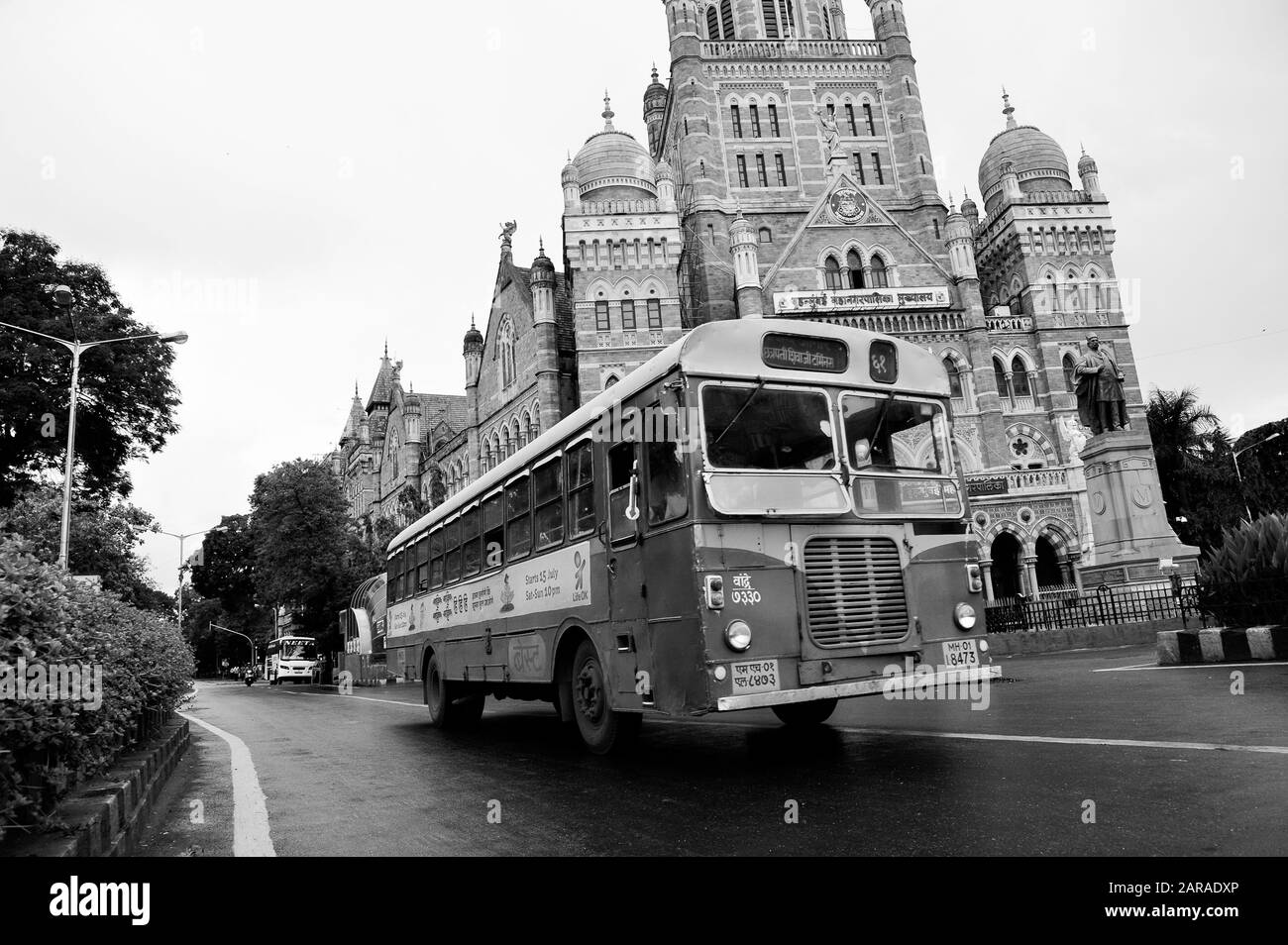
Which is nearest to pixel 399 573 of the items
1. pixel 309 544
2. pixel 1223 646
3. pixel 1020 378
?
pixel 1223 646

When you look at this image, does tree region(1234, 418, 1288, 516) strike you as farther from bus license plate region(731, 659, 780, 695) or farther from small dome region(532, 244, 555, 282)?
bus license plate region(731, 659, 780, 695)

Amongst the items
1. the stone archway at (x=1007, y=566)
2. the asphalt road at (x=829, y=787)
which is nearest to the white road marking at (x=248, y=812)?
the asphalt road at (x=829, y=787)

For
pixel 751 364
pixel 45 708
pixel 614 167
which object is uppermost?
pixel 614 167

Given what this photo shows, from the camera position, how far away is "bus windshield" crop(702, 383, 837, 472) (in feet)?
20.9

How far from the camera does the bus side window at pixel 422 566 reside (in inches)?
501

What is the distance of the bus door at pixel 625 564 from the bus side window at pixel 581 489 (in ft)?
1.17

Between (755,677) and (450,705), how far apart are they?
22.9 feet

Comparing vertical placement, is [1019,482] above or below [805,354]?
above

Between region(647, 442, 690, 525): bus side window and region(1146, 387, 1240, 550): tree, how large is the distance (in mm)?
43316

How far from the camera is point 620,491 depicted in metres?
7.00

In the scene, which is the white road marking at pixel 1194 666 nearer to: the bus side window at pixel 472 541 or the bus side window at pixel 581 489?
the bus side window at pixel 581 489

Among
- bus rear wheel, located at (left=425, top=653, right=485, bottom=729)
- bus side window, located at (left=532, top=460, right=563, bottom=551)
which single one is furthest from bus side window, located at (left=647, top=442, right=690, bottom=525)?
bus rear wheel, located at (left=425, top=653, right=485, bottom=729)

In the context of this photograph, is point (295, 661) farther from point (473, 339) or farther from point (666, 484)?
point (666, 484)

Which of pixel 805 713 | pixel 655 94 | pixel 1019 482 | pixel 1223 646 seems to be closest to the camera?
pixel 805 713
